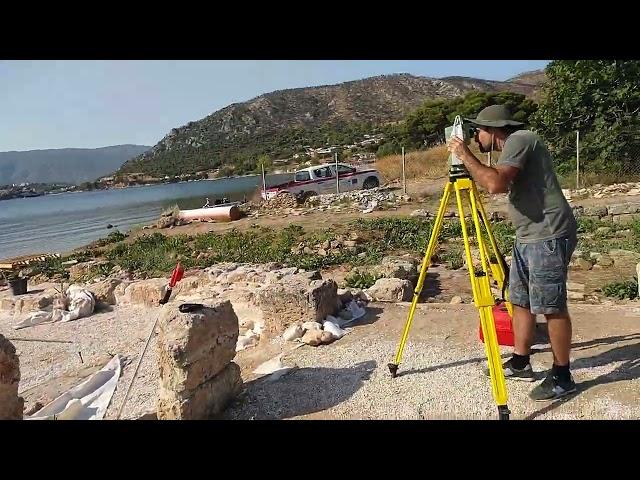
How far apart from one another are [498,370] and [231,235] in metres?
10.6

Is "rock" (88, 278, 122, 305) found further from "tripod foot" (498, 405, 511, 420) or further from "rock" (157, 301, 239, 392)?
"tripod foot" (498, 405, 511, 420)

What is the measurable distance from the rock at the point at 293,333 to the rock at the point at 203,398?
118 cm

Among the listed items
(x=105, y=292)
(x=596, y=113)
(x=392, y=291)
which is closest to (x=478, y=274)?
(x=392, y=291)

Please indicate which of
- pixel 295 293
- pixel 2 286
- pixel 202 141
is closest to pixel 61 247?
pixel 2 286

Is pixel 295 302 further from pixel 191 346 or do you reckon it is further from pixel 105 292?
pixel 105 292

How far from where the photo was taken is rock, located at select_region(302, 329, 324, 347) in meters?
4.90

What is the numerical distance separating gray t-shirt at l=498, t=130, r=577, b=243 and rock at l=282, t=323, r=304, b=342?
8.19 ft

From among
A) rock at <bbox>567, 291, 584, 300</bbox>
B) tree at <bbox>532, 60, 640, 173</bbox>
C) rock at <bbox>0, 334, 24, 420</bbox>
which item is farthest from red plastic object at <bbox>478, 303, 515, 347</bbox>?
tree at <bbox>532, 60, 640, 173</bbox>

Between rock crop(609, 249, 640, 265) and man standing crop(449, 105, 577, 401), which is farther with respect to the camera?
rock crop(609, 249, 640, 265)

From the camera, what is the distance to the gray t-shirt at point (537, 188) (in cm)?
328

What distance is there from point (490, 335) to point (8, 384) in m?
3.18

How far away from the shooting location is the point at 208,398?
362 centimetres

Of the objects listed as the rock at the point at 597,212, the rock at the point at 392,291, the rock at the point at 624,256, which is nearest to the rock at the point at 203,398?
the rock at the point at 392,291

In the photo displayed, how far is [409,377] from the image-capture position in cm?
396
